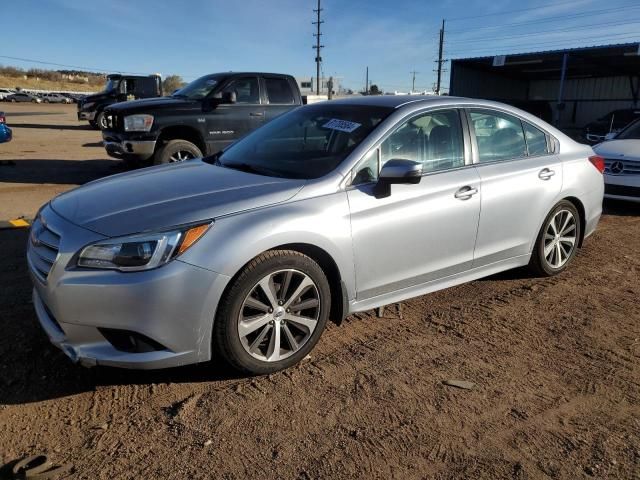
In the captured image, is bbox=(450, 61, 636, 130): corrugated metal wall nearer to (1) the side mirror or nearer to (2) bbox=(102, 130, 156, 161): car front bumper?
(2) bbox=(102, 130, 156, 161): car front bumper

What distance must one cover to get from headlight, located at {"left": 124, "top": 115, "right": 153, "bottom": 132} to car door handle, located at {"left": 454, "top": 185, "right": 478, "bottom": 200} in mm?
5993

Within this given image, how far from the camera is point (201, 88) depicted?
361 inches

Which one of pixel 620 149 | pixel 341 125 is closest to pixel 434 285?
pixel 341 125

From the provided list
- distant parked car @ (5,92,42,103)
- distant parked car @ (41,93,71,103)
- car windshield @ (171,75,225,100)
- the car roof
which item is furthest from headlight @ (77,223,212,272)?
distant parked car @ (41,93,71,103)

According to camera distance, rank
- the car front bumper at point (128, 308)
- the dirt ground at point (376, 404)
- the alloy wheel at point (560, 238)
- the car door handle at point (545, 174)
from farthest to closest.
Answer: the alloy wheel at point (560, 238), the car door handle at point (545, 174), the car front bumper at point (128, 308), the dirt ground at point (376, 404)

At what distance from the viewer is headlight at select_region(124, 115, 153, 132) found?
8.29 metres

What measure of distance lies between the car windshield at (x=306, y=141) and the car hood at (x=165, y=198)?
22 centimetres

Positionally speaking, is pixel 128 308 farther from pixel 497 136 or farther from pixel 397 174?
pixel 497 136

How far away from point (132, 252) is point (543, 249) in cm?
351

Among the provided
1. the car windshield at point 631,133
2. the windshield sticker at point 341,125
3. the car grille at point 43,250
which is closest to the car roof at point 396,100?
the windshield sticker at point 341,125

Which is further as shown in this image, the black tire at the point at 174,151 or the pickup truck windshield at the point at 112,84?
the pickup truck windshield at the point at 112,84

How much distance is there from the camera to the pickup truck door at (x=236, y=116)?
28.7 ft

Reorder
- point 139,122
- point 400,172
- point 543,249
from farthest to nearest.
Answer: point 139,122 < point 543,249 < point 400,172

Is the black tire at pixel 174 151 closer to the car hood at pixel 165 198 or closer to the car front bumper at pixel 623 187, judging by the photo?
the car hood at pixel 165 198
